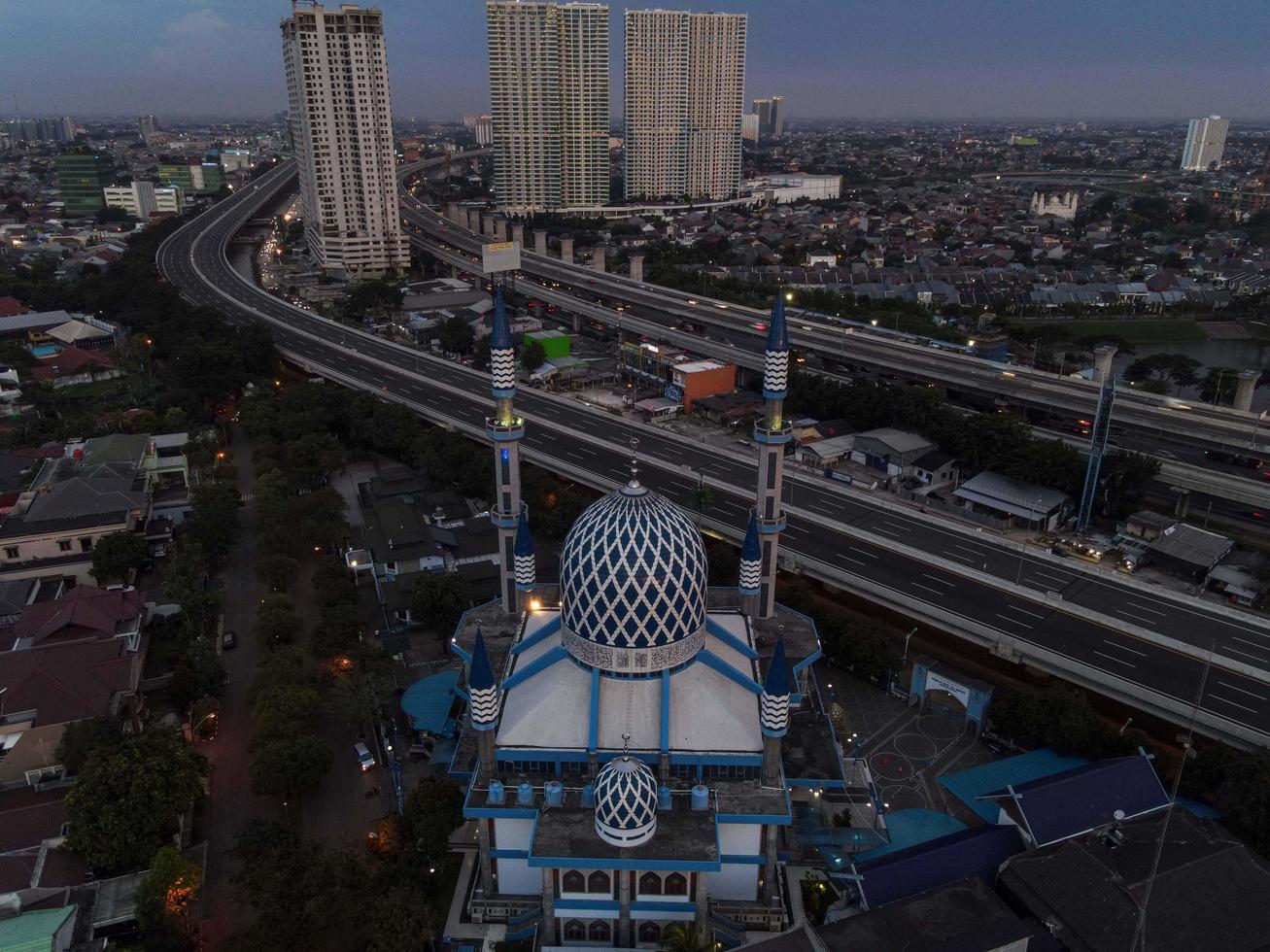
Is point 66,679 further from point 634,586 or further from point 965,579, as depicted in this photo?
point 965,579

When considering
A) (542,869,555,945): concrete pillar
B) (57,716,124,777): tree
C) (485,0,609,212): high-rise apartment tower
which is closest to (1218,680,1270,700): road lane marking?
(542,869,555,945): concrete pillar

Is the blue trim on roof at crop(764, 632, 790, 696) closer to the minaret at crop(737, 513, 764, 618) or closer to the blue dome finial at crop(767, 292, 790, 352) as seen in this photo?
the minaret at crop(737, 513, 764, 618)

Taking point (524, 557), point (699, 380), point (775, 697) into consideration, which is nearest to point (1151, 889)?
point (775, 697)

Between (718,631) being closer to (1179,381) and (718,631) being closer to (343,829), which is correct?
(343,829)

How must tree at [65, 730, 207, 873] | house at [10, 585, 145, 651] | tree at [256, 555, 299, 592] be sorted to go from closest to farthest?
tree at [65, 730, 207, 873], house at [10, 585, 145, 651], tree at [256, 555, 299, 592]

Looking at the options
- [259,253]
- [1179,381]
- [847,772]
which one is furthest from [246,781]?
[259,253]
